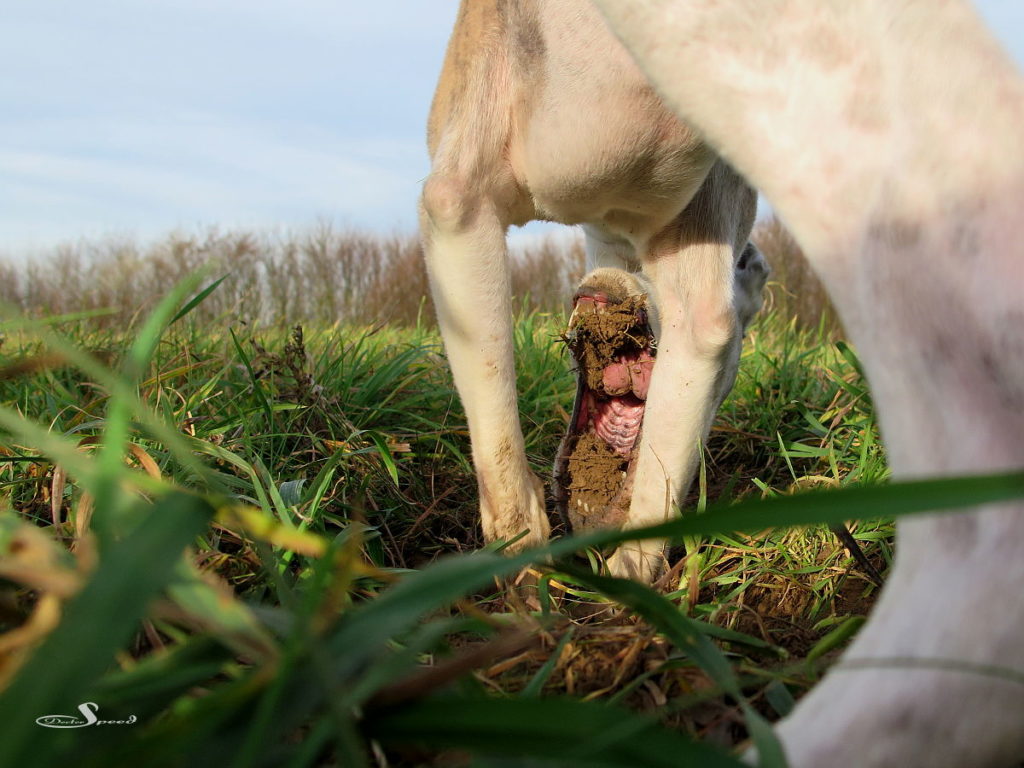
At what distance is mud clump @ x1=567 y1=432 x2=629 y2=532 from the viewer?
88.6 inches

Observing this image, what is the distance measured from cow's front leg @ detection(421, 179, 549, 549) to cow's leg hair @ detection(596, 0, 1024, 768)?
93 cm

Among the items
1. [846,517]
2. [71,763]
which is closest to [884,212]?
[846,517]

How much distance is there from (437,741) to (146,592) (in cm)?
23

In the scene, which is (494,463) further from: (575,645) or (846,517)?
(846,517)

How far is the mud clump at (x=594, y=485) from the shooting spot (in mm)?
2250

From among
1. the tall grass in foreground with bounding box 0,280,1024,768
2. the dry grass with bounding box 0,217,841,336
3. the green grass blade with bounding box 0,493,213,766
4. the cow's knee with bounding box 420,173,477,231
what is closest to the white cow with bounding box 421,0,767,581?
the cow's knee with bounding box 420,173,477,231

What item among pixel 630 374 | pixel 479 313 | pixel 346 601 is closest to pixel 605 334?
pixel 630 374

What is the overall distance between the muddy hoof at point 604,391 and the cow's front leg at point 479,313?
37 cm

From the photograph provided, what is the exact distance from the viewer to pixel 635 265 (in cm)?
256

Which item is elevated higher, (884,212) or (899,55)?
(899,55)

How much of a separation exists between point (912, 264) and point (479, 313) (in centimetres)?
114

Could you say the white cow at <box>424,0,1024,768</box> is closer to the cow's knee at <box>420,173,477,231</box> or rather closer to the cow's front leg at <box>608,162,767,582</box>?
the cow's knee at <box>420,173,477,231</box>

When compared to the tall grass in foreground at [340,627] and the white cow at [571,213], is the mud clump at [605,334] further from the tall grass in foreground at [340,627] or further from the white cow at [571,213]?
the tall grass in foreground at [340,627]

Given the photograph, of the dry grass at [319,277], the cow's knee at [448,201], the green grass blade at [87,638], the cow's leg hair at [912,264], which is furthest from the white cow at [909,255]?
the dry grass at [319,277]
